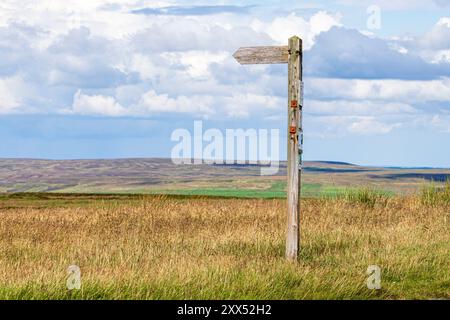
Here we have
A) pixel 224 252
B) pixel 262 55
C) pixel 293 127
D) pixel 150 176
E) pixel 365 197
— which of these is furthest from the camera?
pixel 150 176

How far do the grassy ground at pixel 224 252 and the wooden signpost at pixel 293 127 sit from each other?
0.65 m

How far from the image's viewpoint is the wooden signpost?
1243 cm

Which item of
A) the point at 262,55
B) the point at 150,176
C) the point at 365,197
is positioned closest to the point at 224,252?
the point at 262,55

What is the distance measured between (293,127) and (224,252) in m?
3.16

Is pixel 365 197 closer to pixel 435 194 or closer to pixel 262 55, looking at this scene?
pixel 435 194

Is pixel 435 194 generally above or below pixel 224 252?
above

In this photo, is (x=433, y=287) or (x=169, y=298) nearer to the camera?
(x=169, y=298)

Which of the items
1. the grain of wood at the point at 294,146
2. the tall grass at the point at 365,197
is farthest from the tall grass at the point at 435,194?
the grain of wood at the point at 294,146

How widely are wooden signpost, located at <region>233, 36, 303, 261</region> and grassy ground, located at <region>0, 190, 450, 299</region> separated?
0.65m

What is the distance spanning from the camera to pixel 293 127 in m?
12.4
